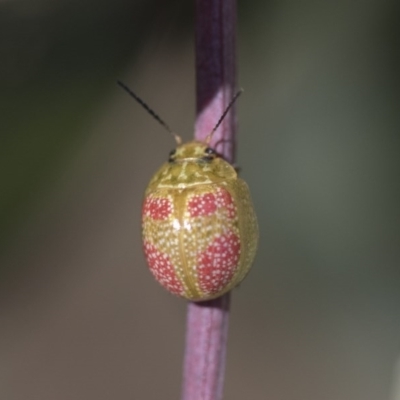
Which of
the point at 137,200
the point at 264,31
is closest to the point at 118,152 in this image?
the point at 137,200

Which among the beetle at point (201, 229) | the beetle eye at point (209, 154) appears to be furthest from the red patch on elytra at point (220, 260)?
the beetle eye at point (209, 154)

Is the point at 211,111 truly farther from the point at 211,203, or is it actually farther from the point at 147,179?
the point at 147,179

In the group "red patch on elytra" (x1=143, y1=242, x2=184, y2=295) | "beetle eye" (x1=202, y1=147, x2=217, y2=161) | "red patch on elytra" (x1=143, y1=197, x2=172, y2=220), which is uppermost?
"beetle eye" (x1=202, y1=147, x2=217, y2=161)

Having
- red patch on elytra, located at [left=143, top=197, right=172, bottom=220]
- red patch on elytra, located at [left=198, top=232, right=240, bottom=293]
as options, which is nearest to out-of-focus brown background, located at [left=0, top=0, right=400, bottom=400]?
red patch on elytra, located at [left=143, top=197, right=172, bottom=220]

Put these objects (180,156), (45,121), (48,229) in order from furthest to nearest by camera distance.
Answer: (48,229) → (45,121) → (180,156)

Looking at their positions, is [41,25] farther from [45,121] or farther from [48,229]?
[48,229]

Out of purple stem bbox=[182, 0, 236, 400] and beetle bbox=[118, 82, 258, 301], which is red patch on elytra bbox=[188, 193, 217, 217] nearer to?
beetle bbox=[118, 82, 258, 301]

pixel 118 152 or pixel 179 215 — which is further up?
pixel 118 152

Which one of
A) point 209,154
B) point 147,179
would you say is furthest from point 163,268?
point 147,179
